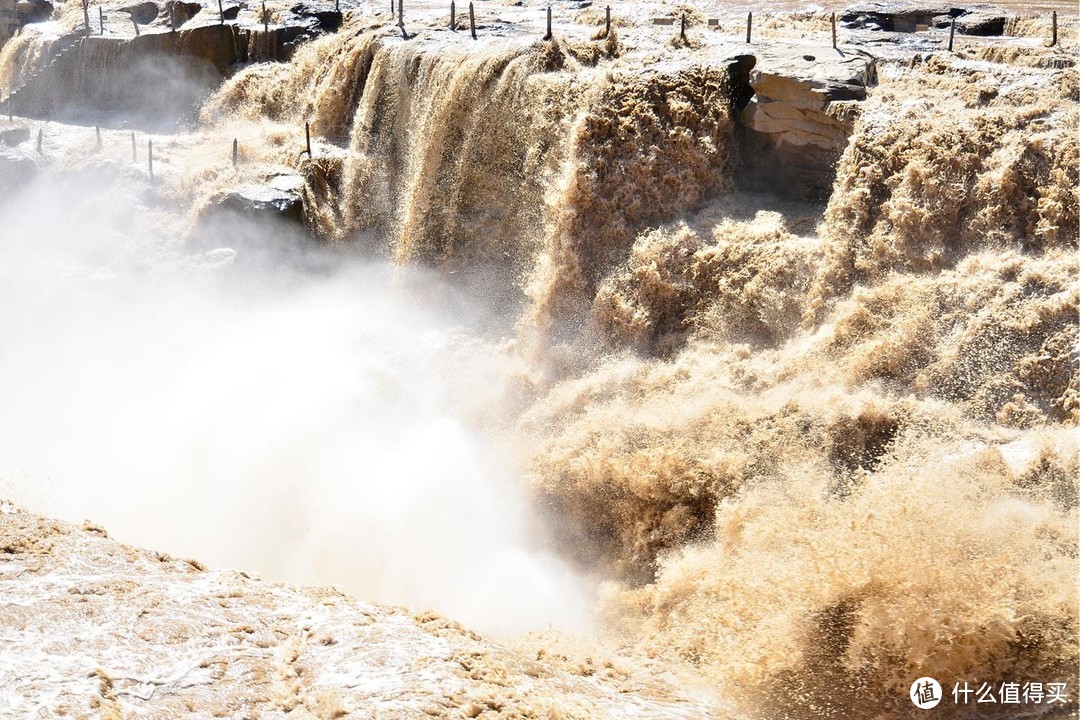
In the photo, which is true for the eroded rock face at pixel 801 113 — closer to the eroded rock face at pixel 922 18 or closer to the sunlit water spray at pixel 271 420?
the eroded rock face at pixel 922 18

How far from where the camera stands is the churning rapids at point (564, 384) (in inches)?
231

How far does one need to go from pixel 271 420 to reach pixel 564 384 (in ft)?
10.8

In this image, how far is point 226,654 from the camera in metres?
5.62

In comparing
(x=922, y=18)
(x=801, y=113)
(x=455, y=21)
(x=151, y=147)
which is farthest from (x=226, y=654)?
(x=922, y=18)

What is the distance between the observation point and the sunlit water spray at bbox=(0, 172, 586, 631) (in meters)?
8.52

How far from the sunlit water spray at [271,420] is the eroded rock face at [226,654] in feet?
5.35

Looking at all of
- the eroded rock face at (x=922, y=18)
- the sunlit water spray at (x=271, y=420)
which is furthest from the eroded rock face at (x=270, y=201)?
the eroded rock face at (x=922, y=18)

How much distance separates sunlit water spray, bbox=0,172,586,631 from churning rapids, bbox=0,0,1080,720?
0.05m

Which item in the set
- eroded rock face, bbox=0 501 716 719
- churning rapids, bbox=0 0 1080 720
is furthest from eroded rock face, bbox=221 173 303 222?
eroded rock face, bbox=0 501 716 719

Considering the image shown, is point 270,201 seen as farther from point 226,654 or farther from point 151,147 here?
point 226,654

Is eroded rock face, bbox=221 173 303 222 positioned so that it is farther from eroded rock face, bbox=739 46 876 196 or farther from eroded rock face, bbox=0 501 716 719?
eroded rock face, bbox=0 501 716 719

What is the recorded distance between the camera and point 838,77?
964cm

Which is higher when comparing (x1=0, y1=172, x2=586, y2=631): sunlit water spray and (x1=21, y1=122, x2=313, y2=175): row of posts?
(x1=21, y1=122, x2=313, y2=175): row of posts

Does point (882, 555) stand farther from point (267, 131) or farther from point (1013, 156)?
point (267, 131)
